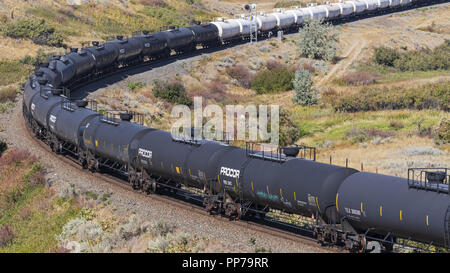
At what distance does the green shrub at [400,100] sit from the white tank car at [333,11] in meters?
43.4

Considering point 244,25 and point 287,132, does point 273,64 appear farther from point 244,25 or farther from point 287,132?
point 287,132

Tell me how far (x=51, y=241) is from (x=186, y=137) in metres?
7.72

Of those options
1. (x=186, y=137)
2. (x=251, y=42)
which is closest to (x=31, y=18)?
(x=251, y=42)

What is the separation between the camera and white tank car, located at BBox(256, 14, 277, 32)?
288 feet

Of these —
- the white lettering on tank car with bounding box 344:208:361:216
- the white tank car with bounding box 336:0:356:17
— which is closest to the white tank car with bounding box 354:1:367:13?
the white tank car with bounding box 336:0:356:17

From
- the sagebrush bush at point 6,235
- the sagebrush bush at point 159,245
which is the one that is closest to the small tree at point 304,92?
the sagebrush bush at point 6,235

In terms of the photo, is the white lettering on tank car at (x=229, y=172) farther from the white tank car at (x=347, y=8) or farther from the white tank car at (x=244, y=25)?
the white tank car at (x=347, y=8)

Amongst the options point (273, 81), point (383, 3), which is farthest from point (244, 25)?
point (383, 3)

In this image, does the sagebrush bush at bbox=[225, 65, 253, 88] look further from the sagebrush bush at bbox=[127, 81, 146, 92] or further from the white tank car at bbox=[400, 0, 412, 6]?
the white tank car at bbox=[400, 0, 412, 6]

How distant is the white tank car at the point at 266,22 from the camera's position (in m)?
87.7

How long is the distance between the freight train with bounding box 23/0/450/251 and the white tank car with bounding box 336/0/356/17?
2777 inches

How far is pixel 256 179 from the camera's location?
938 inches

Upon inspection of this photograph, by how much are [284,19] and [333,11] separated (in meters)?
11.7

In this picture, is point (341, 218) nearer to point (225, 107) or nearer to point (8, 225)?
point (8, 225)
